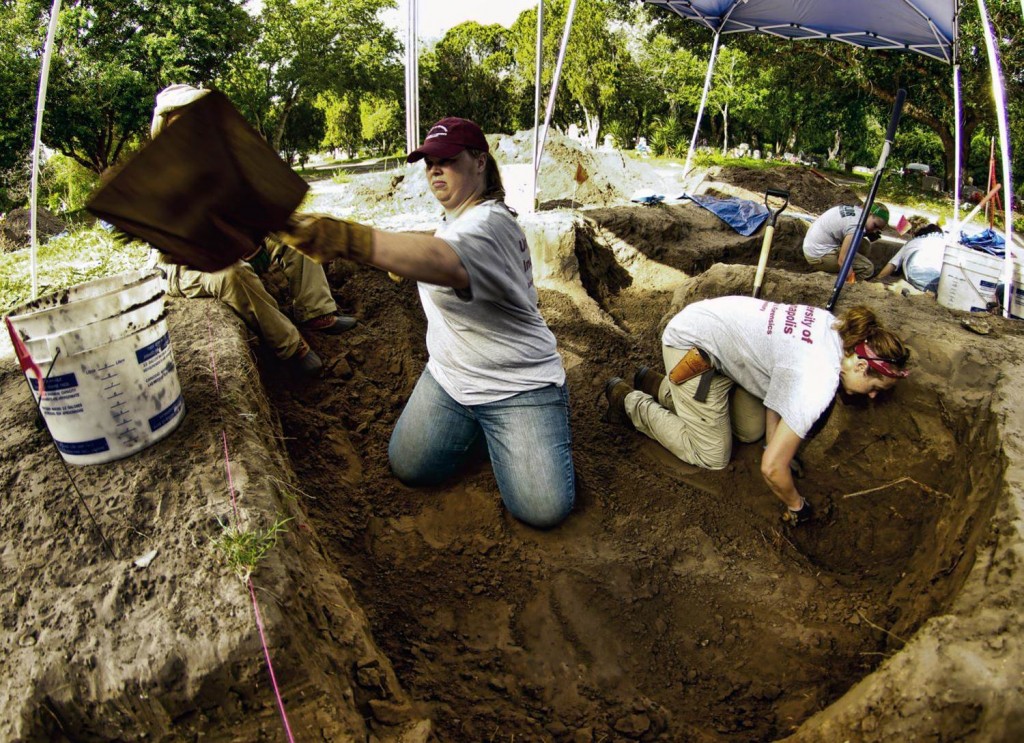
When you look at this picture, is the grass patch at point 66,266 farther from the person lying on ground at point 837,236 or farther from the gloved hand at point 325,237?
the person lying on ground at point 837,236

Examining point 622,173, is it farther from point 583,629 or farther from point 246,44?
point 246,44

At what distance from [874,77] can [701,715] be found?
18.6 meters

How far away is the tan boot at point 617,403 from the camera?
143 inches

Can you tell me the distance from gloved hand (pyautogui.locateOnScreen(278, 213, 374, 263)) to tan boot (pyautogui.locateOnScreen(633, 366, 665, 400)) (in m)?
2.50

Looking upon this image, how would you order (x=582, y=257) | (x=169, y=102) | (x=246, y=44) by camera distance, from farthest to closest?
(x=246, y=44) < (x=582, y=257) < (x=169, y=102)

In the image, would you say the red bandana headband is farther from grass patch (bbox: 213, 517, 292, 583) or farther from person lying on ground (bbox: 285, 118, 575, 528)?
grass patch (bbox: 213, 517, 292, 583)

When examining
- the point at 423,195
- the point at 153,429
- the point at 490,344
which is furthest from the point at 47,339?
the point at 423,195

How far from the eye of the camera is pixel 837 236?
663 centimetres

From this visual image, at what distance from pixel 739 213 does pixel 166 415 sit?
7.95 meters

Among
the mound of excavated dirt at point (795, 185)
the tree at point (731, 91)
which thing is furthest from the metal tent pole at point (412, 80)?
the tree at point (731, 91)

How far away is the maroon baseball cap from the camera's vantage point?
7.34 feet

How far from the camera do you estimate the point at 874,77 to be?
15.4 metres

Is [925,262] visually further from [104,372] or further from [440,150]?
[104,372]

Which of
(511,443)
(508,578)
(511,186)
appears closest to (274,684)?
(508,578)
